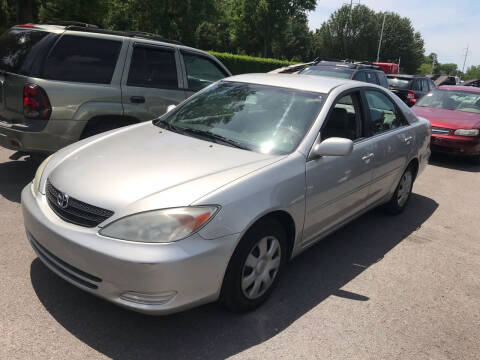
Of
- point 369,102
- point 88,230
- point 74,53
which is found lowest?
point 88,230

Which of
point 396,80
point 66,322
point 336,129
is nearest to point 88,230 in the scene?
point 66,322

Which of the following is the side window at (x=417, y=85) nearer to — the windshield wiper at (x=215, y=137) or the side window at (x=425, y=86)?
the side window at (x=425, y=86)

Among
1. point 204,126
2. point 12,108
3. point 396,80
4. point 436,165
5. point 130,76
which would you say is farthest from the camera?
point 396,80

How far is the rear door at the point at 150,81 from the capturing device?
5438 mm

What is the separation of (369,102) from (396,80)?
11524 millimetres

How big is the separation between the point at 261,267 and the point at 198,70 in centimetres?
403

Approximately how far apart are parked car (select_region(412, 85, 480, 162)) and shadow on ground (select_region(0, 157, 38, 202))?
727 centimetres

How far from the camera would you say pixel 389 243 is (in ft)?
15.4

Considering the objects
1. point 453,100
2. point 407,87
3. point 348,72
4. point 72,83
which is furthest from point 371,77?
point 72,83

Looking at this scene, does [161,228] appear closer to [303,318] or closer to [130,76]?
[303,318]

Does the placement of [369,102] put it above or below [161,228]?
above

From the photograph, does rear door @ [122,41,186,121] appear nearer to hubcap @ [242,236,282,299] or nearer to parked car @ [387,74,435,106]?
hubcap @ [242,236,282,299]

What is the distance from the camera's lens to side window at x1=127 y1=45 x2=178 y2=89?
5523mm

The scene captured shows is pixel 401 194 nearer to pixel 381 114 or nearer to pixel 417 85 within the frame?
pixel 381 114
